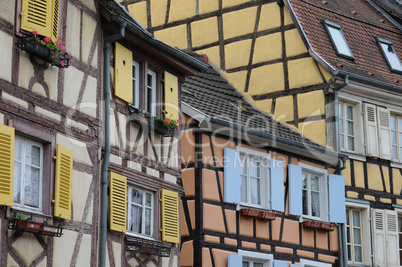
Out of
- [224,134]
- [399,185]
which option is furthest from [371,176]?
[224,134]

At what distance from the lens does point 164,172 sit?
1569 cm

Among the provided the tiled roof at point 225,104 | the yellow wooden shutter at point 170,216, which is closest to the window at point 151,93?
the yellow wooden shutter at point 170,216

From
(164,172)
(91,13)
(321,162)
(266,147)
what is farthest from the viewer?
(321,162)

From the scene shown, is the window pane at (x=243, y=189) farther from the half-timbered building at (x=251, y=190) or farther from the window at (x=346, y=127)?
the window at (x=346, y=127)

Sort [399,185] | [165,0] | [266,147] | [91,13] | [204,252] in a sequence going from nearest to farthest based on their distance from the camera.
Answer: [91,13] < [204,252] < [266,147] < [399,185] < [165,0]

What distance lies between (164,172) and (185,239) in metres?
2.21

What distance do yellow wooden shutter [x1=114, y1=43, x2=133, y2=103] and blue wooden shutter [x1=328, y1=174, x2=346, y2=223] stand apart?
7.10 metres

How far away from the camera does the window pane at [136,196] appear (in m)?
14.9

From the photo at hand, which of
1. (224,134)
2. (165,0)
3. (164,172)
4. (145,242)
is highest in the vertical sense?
(165,0)

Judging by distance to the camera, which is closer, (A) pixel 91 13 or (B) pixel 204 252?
(A) pixel 91 13

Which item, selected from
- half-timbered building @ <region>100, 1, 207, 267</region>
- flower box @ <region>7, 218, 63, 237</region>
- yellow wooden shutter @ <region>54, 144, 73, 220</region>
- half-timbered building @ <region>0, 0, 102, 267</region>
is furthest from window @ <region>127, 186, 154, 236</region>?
flower box @ <region>7, 218, 63, 237</region>

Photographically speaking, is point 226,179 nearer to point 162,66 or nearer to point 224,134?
point 224,134

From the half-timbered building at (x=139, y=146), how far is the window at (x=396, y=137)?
26.1 ft

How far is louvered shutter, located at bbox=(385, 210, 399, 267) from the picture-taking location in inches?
846
